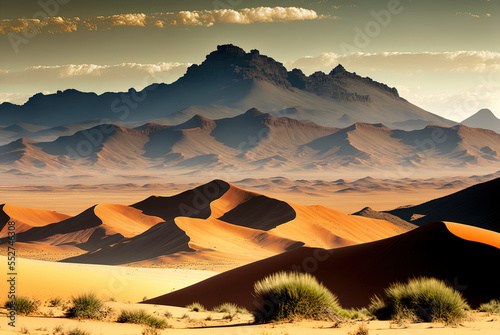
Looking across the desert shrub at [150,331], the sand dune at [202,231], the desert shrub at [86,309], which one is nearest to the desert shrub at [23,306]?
the desert shrub at [86,309]

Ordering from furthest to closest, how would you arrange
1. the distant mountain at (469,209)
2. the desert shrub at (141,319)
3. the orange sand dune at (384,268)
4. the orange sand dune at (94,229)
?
1. the distant mountain at (469,209)
2. the orange sand dune at (94,229)
3. the orange sand dune at (384,268)
4. the desert shrub at (141,319)

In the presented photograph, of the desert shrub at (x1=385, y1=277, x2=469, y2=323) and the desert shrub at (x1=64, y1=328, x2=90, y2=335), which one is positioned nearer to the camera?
the desert shrub at (x1=64, y1=328, x2=90, y2=335)

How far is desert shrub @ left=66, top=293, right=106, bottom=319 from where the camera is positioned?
14.3 meters

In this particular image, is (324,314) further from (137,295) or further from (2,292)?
(137,295)

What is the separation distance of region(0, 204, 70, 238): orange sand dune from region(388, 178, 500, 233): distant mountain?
141 feet

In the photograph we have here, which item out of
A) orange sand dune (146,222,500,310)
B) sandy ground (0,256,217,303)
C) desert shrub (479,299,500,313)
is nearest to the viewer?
desert shrub (479,299,500,313)

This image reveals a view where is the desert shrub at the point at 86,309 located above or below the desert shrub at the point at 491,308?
above

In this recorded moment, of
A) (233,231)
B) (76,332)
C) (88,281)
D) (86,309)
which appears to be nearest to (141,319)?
(86,309)

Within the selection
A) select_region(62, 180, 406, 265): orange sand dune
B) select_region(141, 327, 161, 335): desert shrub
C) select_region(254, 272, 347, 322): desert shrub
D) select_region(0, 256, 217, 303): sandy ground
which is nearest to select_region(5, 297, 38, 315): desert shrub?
select_region(0, 256, 217, 303): sandy ground

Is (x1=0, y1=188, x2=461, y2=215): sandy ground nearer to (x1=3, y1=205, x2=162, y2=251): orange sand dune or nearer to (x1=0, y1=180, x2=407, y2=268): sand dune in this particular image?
(x1=3, y1=205, x2=162, y2=251): orange sand dune

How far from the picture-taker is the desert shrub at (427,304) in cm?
1360

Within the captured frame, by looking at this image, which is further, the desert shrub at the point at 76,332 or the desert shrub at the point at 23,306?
the desert shrub at the point at 23,306

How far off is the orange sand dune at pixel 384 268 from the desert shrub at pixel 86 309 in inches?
256

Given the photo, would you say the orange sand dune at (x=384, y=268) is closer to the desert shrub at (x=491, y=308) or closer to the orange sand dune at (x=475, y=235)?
the orange sand dune at (x=475, y=235)
